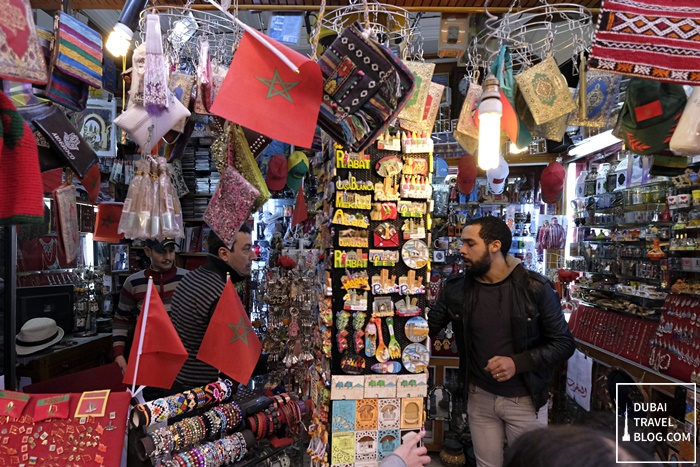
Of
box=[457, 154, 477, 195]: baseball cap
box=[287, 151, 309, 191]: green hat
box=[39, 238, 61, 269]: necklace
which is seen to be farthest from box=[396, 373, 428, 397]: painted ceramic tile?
box=[39, 238, 61, 269]: necklace

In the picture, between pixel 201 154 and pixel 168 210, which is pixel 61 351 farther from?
pixel 201 154

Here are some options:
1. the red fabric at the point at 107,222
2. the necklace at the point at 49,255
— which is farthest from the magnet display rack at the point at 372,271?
the necklace at the point at 49,255

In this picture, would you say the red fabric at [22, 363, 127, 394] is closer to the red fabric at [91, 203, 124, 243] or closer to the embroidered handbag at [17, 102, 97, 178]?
the red fabric at [91, 203, 124, 243]

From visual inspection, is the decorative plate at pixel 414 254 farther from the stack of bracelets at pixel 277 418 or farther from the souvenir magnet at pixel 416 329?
the stack of bracelets at pixel 277 418

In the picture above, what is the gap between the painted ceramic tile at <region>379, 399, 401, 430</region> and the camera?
228 cm

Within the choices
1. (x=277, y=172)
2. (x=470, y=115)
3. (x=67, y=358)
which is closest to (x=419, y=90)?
(x=470, y=115)

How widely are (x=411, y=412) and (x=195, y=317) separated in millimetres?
1230

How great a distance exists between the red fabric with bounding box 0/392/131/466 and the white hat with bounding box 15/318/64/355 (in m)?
2.46

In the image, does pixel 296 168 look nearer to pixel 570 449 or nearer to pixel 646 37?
pixel 646 37

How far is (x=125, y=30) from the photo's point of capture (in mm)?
1855

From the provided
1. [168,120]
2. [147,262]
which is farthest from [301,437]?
[147,262]

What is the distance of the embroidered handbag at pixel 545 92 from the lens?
6.94 ft

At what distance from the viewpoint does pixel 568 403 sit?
12.6ft

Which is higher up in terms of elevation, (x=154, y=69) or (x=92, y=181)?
(x=154, y=69)
